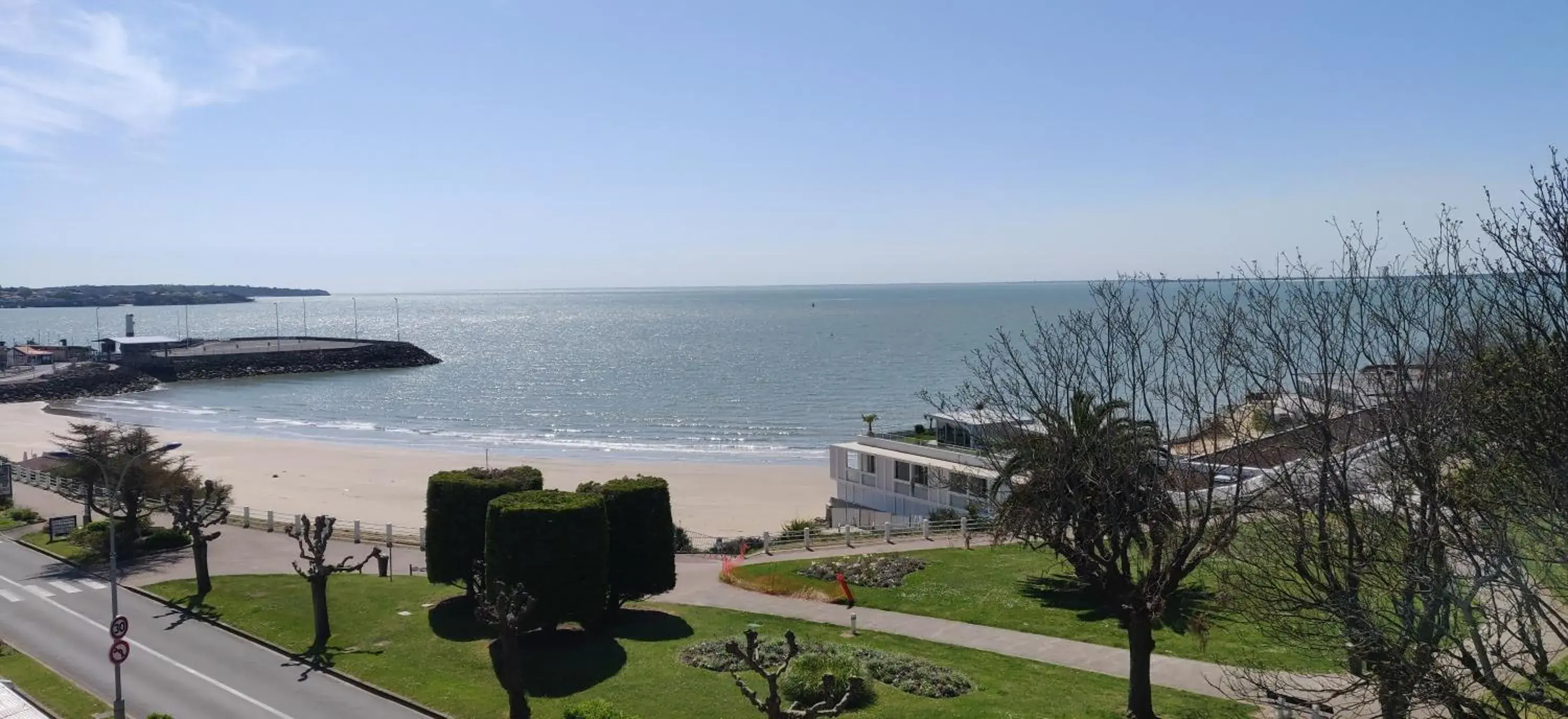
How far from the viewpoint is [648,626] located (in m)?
23.7

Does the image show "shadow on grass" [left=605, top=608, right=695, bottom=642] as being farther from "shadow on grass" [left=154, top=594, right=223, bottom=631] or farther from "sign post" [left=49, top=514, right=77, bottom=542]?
"sign post" [left=49, top=514, right=77, bottom=542]

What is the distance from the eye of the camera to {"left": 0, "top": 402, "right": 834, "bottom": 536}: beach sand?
47938 millimetres

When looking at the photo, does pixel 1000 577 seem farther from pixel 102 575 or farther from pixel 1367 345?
pixel 102 575

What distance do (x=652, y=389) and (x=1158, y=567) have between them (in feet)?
294

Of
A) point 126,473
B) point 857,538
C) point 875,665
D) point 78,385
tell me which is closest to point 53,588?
point 126,473

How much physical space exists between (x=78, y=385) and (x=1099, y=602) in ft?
379

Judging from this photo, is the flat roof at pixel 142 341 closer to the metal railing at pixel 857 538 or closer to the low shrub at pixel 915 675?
the metal railing at pixel 857 538

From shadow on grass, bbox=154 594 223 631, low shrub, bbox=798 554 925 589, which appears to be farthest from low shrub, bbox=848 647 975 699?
shadow on grass, bbox=154 594 223 631

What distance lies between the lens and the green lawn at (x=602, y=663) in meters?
18.1

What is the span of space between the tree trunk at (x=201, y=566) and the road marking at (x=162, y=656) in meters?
2.45

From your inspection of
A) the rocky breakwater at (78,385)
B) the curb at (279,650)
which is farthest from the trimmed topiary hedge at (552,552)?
the rocky breakwater at (78,385)

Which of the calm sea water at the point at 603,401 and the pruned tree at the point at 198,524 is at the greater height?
the pruned tree at the point at 198,524

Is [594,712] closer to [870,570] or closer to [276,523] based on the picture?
[870,570]

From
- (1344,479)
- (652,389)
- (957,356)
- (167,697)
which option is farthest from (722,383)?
(1344,479)
